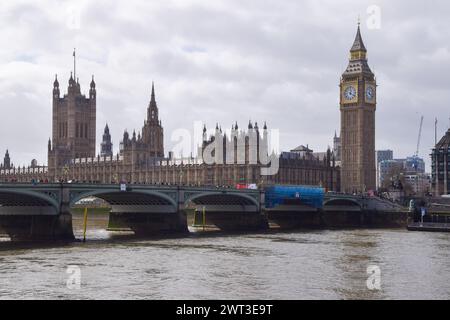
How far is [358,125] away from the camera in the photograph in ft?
591

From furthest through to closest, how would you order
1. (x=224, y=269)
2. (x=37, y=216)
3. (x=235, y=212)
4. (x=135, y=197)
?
(x=235, y=212) < (x=135, y=197) < (x=37, y=216) < (x=224, y=269)

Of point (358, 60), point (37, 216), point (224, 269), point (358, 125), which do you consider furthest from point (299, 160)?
point (224, 269)

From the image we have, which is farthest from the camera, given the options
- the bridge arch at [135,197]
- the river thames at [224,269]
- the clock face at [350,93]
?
the clock face at [350,93]

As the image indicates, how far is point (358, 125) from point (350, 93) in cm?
776

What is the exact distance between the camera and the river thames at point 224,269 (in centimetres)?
3853

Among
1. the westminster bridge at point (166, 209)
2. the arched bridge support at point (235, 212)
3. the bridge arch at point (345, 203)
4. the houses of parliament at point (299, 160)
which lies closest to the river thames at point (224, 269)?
the westminster bridge at point (166, 209)

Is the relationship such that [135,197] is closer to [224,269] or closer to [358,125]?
[224,269]

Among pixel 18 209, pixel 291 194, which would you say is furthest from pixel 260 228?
pixel 18 209

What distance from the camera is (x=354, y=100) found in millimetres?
180250

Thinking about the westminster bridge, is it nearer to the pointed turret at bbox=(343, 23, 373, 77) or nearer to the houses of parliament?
the houses of parliament

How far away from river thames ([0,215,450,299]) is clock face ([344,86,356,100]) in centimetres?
11002

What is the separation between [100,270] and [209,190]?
41.9m

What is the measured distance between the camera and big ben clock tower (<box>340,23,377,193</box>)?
590 feet

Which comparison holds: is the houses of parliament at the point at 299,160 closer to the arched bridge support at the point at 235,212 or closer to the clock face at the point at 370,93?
the clock face at the point at 370,93
